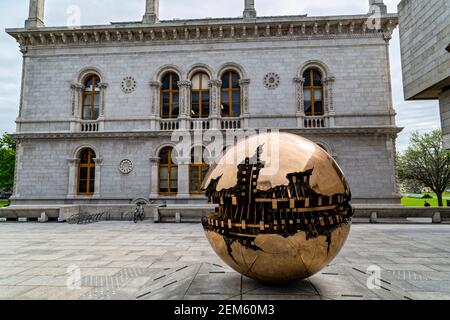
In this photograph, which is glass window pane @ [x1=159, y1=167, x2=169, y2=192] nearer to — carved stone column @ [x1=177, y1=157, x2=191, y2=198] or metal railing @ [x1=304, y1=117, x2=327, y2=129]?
carved stone column @ [x1=177, y1=157, x2=191, y2=198]

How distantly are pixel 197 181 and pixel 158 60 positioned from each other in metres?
8.81

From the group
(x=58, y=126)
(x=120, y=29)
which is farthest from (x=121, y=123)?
(x=120, y=29)

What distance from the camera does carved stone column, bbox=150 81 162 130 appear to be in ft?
58.4

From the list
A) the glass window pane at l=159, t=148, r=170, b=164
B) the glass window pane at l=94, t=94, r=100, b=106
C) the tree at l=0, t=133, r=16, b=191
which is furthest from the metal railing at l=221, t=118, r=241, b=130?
the tree at l=0, t=133, r=16, b=191

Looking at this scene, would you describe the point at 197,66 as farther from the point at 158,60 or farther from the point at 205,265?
the point at 205,265

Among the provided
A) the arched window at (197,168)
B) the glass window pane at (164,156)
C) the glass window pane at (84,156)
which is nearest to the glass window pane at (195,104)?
the arched window at (197,168)

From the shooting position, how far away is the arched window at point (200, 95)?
18.4 meters

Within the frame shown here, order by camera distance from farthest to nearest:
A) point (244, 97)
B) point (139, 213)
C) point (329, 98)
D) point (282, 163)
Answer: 1. point (244, 97)
2. point (329, 98)
3. point (139, 213)
4. point (282, 163)

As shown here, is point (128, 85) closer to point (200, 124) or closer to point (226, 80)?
point (200, 124)

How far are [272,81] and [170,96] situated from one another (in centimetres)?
709

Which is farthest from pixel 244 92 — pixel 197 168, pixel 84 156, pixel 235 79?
pixel 84 156

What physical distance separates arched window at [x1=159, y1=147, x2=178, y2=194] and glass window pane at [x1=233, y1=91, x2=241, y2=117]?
504 centimetres

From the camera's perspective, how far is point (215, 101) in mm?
17906
